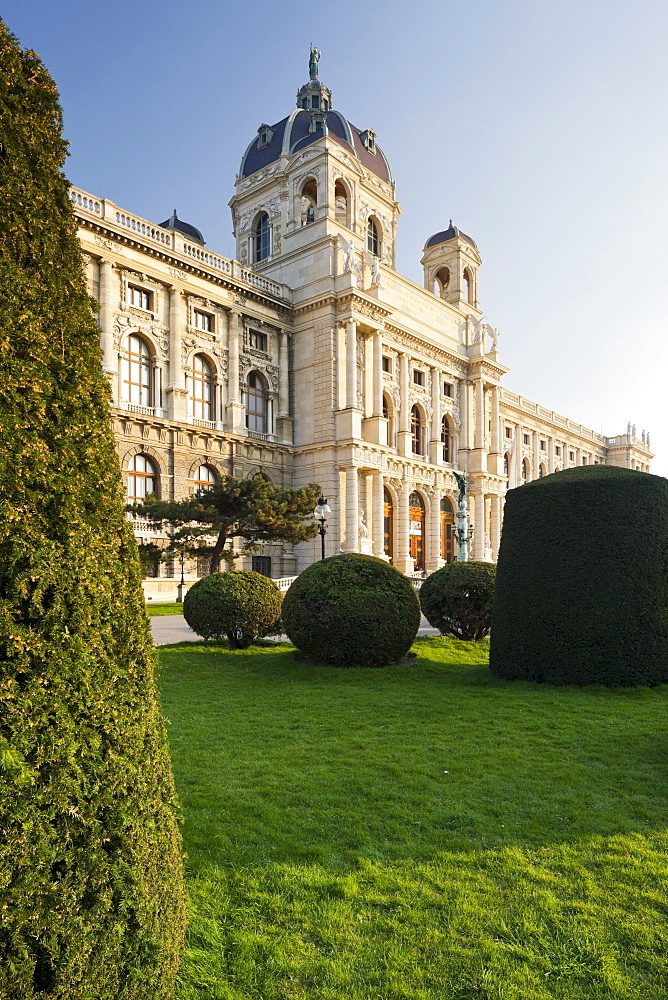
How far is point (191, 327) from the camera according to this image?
29.2 meters

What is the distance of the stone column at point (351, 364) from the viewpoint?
32.8 metres

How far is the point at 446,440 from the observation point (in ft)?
144

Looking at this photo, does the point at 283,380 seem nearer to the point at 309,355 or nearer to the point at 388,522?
the point at 309,355

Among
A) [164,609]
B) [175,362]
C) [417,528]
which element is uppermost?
[175,362]

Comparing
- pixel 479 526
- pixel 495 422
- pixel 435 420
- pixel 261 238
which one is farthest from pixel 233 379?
pixel 495 422

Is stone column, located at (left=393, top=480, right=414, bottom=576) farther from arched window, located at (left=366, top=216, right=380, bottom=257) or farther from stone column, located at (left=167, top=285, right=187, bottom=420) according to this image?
arched window, located at (left=366, top=216, right=380, bottom=257)

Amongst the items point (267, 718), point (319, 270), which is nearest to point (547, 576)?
point (267, 718)

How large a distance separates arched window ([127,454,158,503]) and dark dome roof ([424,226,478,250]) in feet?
111

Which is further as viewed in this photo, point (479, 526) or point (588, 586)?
point (479, 526)

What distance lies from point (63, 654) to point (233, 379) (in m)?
29.9

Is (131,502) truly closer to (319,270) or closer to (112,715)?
(319,270)

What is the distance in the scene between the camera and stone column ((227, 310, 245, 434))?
30.3m

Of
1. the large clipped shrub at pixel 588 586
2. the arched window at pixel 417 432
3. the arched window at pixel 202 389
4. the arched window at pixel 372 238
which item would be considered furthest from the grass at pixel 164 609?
the arched window at pixel 372 238

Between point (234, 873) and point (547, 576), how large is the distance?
21.9 feet
